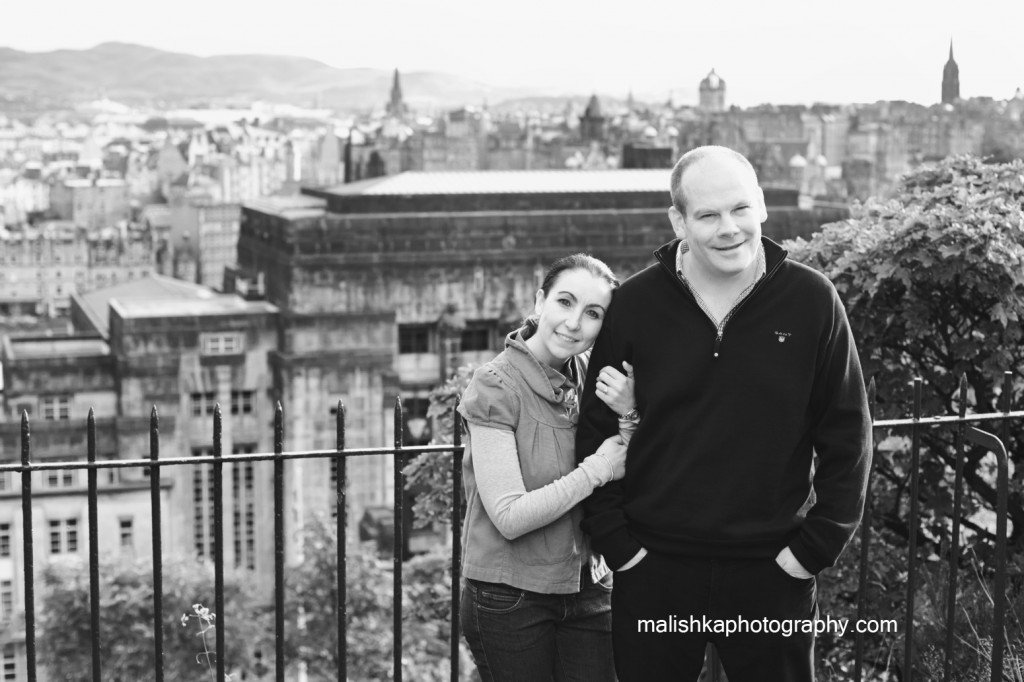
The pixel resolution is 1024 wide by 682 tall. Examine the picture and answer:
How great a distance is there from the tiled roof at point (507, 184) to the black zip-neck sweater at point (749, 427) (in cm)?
4119

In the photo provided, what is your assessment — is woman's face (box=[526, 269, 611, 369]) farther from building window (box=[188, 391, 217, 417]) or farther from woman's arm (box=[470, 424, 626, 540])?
building window (box=[188, 391, 217, 417])

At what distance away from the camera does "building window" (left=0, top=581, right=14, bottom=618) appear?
38609 millimetres

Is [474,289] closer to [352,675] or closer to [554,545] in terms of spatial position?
[352,675]

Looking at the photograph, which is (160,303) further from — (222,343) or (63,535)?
Answer: (63,535)

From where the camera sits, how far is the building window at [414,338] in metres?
45.5

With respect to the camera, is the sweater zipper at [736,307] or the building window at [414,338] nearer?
the sweater zipper at [736,307]

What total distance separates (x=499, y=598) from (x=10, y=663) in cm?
3650

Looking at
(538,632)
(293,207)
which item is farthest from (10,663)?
(538,632)

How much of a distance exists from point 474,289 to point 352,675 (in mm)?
20309

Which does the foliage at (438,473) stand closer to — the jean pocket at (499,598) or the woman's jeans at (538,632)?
the woman's jeans at (538,632)

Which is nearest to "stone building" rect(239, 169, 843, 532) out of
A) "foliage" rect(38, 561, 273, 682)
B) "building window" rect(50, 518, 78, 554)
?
"building window" rect(50, 518, 78, 554)

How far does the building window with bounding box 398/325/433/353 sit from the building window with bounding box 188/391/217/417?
5.71 meters

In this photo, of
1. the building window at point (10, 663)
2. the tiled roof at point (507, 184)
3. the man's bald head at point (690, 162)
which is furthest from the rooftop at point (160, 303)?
the man's bald head at point (690, 162)

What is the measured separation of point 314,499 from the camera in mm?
42188
